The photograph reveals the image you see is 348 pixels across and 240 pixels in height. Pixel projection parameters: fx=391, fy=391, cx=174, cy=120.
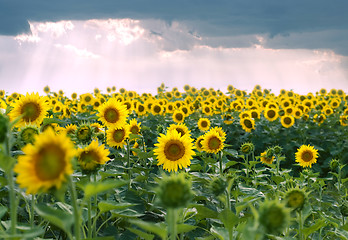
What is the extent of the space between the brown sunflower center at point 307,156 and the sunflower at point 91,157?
4.42 metres

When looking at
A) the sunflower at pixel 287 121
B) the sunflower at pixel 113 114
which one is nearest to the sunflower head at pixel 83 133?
the sunflower at pixel 113 114

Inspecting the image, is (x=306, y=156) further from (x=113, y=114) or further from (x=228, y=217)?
(x=228, y=217)

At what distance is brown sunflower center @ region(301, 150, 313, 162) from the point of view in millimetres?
5840

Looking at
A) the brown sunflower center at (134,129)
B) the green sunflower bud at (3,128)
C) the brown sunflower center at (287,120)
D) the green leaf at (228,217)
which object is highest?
the brown sunflower center at (287,120)

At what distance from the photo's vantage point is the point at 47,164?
4.36 ft

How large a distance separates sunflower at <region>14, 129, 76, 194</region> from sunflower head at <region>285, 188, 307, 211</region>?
1455mm

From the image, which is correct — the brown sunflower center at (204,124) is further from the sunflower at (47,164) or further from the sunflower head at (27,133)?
the sunflower at (47,164)

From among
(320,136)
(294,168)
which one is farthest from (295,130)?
(294,168)

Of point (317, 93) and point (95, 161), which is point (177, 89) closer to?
point (317, 93)

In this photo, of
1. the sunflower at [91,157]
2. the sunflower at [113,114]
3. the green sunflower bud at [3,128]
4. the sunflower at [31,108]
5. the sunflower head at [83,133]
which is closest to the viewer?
the green sunflower bud at [3,128]

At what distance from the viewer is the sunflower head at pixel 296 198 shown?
2299 mm

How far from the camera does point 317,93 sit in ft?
59.6

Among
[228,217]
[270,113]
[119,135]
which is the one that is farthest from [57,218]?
[270,113]

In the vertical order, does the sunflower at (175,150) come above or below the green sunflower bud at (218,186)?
above
